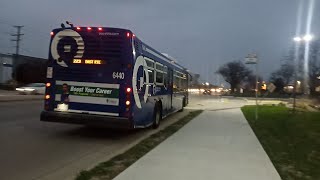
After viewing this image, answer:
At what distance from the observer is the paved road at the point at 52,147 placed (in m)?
8.11

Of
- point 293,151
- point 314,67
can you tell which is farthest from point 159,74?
point 314,67

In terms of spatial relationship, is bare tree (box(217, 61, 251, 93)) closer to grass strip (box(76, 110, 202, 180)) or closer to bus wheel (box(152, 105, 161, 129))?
bus wheel (box(152, 105, 161, 129))

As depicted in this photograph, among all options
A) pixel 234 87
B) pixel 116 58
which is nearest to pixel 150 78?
pixel 116 58

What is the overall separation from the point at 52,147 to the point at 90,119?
1.76m

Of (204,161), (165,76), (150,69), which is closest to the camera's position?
(204,161)

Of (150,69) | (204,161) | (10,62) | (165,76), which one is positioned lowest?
(204,161)

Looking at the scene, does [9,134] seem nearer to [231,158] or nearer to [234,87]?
[231,158]

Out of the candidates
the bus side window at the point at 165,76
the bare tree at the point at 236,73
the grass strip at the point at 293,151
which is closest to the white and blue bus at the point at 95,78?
the grass strip at the point at 293,151

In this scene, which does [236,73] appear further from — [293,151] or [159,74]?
[293,151]

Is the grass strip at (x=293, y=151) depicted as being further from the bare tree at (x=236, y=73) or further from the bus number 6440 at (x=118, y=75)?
the bare tree at (x=236, y=73)

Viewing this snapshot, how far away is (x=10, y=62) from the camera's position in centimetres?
7531

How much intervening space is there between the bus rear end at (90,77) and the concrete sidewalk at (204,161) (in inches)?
75.9

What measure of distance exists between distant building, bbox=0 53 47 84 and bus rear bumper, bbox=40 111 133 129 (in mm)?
61367

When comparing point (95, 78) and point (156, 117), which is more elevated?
point (95, 78)
